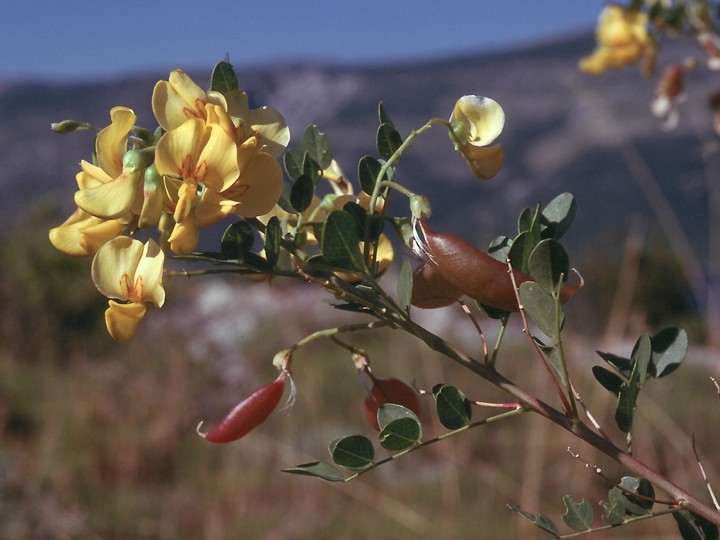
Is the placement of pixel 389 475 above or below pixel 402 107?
above

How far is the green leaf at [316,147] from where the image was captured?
1.24 feet

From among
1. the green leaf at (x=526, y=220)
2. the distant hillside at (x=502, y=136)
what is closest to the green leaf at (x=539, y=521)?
the green leaf at (x=526, y=220)

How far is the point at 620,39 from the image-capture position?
959 mm

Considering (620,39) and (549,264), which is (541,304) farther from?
(620,39)

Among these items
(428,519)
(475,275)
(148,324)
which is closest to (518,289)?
→ (475,275)

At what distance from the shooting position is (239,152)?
324mm

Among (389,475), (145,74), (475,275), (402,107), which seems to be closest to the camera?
(475,275)

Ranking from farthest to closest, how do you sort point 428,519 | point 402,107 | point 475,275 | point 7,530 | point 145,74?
point 145,74, point 402,107, point 428,519, point 7,530, point 475,275

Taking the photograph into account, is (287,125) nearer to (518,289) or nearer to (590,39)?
(518,289)

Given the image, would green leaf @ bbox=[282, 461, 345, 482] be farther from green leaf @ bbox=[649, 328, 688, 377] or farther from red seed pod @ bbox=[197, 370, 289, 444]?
green leaf @ bbox=[649, 328, 688, 377]

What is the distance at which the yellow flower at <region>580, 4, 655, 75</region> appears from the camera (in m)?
0.95

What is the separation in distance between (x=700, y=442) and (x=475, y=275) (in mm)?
2904

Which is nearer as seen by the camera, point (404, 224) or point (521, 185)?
point (404, 224)

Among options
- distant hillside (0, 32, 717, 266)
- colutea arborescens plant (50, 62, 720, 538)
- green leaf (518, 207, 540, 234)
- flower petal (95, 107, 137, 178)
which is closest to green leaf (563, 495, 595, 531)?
colutea arborescens plant (50, 62, 720, 538)
